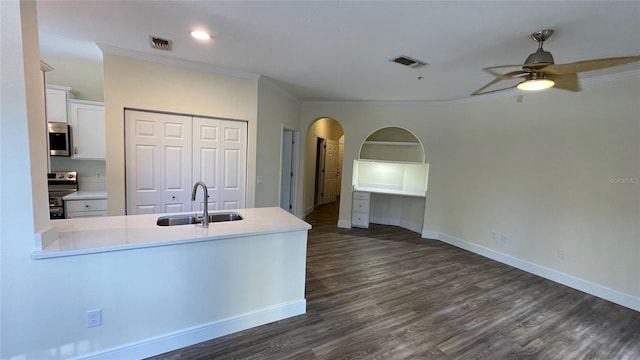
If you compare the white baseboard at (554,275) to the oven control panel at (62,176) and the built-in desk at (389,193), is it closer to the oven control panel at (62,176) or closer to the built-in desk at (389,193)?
the built-in desk at (389,193)

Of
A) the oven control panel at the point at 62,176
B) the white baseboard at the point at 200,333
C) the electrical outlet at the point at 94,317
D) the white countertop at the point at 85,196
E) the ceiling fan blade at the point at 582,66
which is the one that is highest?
the ceiling fan blade at the point at 582,66

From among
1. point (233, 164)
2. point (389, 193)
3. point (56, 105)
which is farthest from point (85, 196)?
point (389, 193)

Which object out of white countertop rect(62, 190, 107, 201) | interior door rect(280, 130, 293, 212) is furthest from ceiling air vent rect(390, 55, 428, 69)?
white countertop rect(62, 190, 107, 201)

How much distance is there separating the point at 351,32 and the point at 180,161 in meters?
2.74

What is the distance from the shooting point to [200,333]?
2164mm

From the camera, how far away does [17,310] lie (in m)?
1.62

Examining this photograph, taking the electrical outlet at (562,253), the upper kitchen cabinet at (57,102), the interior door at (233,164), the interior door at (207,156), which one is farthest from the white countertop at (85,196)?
the electrical outlet at (562,253)

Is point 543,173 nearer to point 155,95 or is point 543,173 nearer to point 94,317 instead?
point 94,317

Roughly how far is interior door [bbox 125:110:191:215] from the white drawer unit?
3.23m

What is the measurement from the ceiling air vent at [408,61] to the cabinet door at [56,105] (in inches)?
166

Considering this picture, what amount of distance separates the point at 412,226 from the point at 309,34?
4.53 m

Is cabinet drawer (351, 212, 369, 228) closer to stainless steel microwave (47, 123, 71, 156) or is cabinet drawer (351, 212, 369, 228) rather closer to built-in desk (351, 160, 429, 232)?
built-in desk (351, 160, 429, 232)

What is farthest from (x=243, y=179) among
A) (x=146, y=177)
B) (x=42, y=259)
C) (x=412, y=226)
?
(x=412, y=226)

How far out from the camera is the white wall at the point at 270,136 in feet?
14.0
